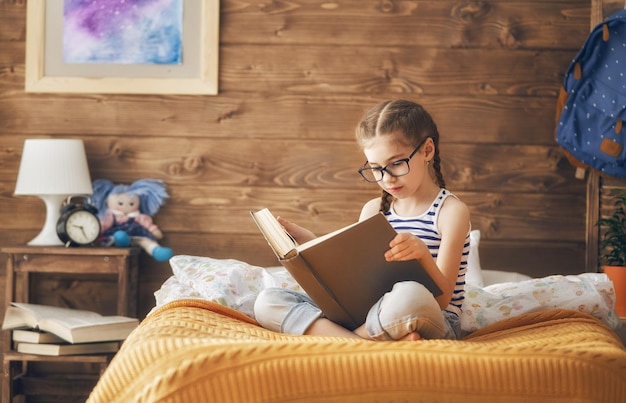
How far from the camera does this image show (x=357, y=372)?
4.25 ft

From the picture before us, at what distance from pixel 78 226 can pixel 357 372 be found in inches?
59.4

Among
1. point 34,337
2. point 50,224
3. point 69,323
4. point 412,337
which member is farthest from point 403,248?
point 50,224

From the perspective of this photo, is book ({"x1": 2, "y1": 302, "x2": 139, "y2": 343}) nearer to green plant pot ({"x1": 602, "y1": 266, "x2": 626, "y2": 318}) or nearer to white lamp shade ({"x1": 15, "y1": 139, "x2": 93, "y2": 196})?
white lamp shade ({"x1": 15, "y1": 139, "x2": 93, "y2": 196})

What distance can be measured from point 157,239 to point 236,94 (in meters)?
0.54

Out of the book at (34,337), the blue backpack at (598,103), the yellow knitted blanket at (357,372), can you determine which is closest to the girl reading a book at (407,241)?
the yellow knitted blanket at (357,372)

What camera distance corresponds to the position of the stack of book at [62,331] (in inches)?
93.8

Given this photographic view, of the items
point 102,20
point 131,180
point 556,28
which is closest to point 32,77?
point 102,20

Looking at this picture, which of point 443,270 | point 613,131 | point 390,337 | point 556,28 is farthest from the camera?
point 556,28

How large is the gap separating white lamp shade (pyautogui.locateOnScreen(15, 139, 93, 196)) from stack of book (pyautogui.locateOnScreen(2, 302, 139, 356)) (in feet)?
1.18

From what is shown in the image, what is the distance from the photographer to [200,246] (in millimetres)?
2762

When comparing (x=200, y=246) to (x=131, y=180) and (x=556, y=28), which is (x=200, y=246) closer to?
(x=131, y=180)

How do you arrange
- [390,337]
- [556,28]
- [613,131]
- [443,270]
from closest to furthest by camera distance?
[390,337]
[443,270]
[613,131]
[556,28]

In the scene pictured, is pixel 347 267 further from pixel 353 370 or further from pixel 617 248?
pixel 617 248

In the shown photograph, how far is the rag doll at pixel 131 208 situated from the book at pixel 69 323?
268 mm
